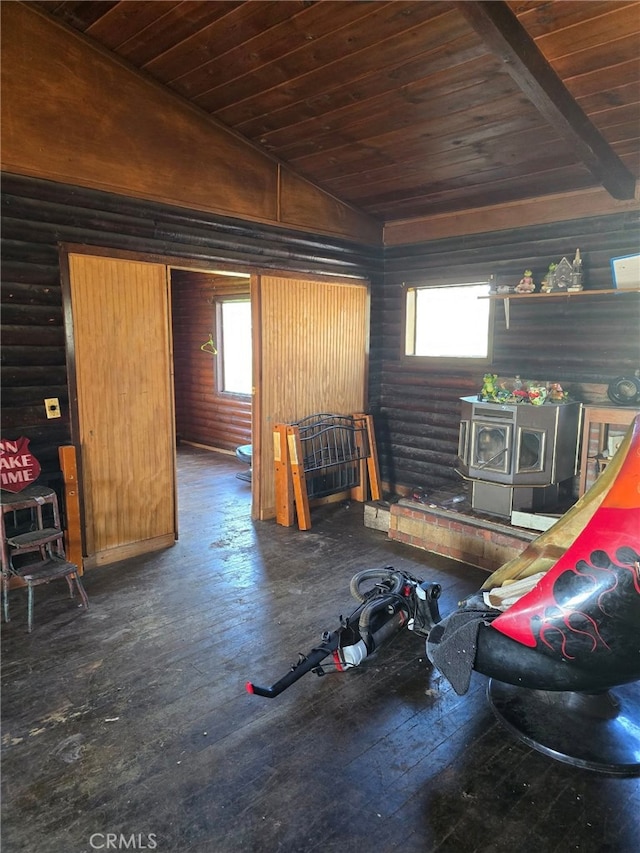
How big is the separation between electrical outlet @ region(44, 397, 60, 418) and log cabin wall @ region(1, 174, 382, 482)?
32 mm

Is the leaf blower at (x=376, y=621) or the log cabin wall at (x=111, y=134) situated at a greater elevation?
the log cabin wall at (x=111, y=134)

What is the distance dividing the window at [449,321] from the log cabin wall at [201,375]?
2.75 meters

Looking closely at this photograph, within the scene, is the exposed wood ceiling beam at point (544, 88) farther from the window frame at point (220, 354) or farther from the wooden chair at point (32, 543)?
the window frame at point (220, 354)

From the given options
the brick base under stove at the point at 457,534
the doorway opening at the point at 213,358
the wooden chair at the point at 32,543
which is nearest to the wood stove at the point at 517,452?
the brick base under stove at the point at 457,534

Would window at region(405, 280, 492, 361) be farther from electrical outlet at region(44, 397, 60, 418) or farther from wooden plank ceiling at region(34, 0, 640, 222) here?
electrical outlet at region(44, 397, 60, 418)

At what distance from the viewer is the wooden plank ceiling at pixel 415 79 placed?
2.99m

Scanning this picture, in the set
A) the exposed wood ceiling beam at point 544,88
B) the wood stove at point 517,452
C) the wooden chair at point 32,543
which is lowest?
the wooden chair at point 32,543

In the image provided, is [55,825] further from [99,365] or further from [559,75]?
[559,75]

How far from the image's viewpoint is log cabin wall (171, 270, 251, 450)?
8.03 metres

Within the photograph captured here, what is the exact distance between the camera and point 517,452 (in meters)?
4.21

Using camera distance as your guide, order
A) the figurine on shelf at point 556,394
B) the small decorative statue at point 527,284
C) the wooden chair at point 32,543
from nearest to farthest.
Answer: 1. the wooden chair at point 32,543
2. the figurine on shelf at point 556,394
3. the small decorative statue at point 527,284

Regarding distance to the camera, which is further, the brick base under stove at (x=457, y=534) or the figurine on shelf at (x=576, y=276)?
the figurine on shelf at (x=576, y=276)

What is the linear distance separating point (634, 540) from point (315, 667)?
1.60 metres

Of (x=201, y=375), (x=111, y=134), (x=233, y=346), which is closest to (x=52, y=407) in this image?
(x=111, y=134)
